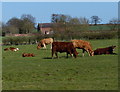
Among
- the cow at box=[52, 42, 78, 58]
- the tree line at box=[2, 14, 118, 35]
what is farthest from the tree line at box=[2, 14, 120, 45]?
the cow at box=[52, 42, 78, 58]

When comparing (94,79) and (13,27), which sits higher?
(13,27)

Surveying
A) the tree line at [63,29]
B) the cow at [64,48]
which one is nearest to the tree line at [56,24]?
the tree line at [63,29]

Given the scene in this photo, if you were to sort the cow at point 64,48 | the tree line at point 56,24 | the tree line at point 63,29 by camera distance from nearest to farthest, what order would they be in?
the cow at point 64,48
the tree line at point 63,29
the tree line at point 56,24

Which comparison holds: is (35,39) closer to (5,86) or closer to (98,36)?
(98,36)

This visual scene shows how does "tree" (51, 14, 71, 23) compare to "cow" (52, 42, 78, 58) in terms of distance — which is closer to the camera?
"cow" (52, 42, 78, 58)

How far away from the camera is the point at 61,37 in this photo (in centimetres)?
6366

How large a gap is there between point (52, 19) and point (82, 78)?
9438 cm

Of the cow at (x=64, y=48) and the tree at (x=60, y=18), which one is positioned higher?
the tree at (x=60, y=18)

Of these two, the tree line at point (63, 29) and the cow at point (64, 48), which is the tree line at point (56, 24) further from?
the cow at point (64, 48)

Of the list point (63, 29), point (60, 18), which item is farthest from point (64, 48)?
point (60, 18)

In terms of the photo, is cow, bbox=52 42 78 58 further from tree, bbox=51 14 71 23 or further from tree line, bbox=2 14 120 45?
tree, bbox=51 14 71 23

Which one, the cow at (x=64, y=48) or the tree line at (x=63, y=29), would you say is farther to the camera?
the tree line at (x=63, y=29)

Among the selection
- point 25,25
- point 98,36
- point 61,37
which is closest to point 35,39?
point 61,37

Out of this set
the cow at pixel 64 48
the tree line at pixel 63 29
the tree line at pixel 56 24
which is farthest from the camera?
the tree line at pixel 56 24
